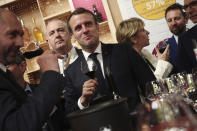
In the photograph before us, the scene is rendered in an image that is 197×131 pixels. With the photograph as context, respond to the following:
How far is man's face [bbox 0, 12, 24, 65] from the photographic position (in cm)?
105

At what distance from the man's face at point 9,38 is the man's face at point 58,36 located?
4.74ft

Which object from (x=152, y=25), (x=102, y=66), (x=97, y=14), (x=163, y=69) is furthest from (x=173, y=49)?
(x=102, y=66)

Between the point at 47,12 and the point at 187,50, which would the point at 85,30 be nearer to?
the point at 187,50

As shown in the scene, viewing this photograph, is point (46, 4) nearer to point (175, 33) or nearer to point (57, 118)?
point (175, 33)

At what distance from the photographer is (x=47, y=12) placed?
11.4 feet

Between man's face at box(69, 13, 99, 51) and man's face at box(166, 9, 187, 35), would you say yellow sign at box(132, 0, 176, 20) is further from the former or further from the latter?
man's face at box(69, 13, 99, 51)

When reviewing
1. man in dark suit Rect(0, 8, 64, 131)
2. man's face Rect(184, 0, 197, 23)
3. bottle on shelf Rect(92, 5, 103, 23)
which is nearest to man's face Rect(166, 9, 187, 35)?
man's face Rect(184, 0, 197, 23)

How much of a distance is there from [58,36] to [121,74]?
111 centimetres

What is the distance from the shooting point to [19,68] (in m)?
2.32

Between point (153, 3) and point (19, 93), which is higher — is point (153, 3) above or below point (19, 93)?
above

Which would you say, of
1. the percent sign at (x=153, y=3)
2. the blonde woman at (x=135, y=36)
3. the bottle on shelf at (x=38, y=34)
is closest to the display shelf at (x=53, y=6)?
the bottle on shelf at (x=38, y=34)

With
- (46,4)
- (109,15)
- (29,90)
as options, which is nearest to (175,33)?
(109,15)

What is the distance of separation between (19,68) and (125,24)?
1124 millimetres

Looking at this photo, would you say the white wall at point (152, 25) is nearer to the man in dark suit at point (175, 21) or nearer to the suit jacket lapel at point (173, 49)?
the suit jacket lapel at point (173, 49)
